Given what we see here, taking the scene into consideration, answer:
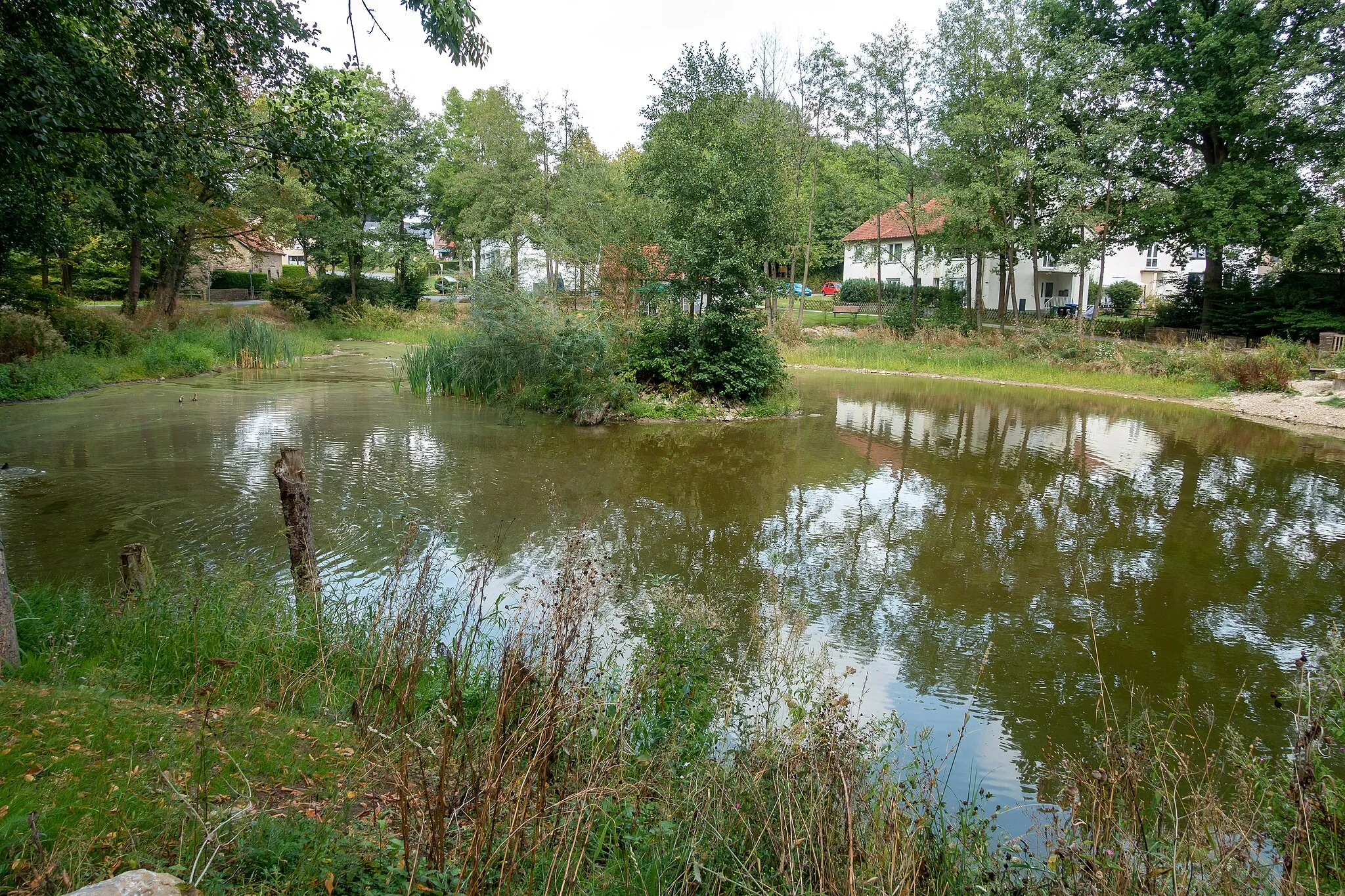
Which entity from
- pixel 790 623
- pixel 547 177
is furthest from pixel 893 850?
pixel 547 177

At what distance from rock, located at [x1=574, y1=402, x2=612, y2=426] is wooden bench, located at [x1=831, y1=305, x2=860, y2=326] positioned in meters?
26.5

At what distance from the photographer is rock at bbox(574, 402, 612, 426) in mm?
17984

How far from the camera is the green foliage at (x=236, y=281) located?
44906mm

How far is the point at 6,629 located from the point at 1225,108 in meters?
36.5

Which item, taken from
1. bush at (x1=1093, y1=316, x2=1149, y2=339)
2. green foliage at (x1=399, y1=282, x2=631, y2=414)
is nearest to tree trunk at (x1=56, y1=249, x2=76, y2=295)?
green foliage at (x1=399, y1=282, x2=631, y2=414)

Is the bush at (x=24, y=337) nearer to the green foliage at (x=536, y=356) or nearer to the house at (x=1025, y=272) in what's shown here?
the green foliage at (x=536, y=356)

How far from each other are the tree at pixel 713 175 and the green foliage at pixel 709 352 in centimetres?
82

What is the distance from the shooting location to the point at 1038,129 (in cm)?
3130

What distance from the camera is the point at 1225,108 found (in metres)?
29.0

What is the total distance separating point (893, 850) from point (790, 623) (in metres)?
4.54

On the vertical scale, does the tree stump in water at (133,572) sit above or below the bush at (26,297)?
below

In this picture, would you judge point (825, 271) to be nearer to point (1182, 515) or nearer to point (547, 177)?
point (547, 177)

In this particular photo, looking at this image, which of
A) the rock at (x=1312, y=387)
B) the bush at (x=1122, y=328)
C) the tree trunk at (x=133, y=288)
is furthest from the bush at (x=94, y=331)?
the bush at (x=1122, y=328)

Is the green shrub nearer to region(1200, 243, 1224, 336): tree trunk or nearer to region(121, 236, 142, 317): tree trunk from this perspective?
region(121, 236, 142, 317): tree trunk
